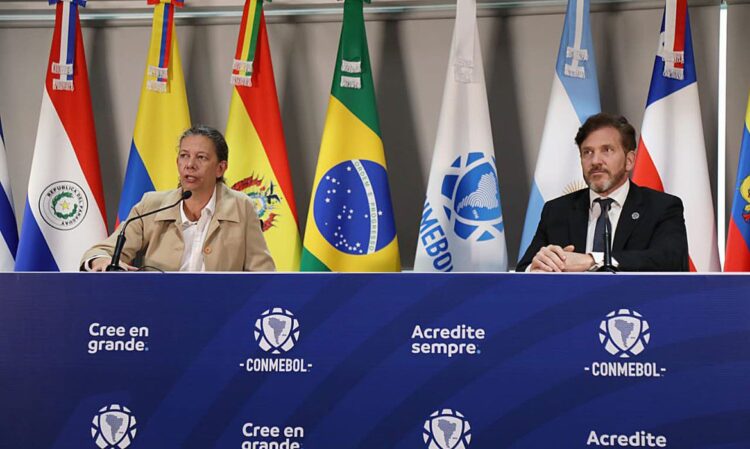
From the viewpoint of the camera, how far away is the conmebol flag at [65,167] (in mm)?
4094

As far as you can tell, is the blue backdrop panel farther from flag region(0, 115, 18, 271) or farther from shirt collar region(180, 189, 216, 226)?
flag region(0, 115, 18, 271)

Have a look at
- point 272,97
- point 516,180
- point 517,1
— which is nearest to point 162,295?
point 272,97

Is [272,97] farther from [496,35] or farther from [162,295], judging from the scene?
[162,295]

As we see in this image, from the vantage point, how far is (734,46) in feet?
13.3

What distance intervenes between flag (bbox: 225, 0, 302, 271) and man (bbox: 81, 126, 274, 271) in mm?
787

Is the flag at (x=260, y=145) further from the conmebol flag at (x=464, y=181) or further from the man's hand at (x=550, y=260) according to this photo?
the man's hand at (x=550, y=260)

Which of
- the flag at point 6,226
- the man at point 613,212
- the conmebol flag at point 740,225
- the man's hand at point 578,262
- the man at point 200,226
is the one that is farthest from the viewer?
the flag at point 6,226

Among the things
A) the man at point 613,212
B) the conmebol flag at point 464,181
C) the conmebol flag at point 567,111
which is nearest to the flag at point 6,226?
the conmebol flag at point 464,181

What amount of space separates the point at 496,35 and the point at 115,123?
2018mm

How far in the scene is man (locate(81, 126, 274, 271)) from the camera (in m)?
3.07

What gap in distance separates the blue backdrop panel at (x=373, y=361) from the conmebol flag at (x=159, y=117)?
6.61ft

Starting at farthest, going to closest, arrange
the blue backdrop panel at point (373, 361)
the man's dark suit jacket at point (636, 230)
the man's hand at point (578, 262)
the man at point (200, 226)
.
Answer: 1. the man at point (200, 226)
2. the man's dark suit jacket at point (636, 230)
3. the man's hand at point (578, 262)
4. the blue backdrop panel at point (373, 361)

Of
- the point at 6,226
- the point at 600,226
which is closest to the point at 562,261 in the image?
the point at 600,226

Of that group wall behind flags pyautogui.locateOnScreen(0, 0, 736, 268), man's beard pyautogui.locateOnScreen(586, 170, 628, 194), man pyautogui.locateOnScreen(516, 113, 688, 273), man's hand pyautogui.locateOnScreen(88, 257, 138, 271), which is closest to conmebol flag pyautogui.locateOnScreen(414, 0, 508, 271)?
wall behind flags pyautogui.locateOnScreen(0, 0, 736, 268)
